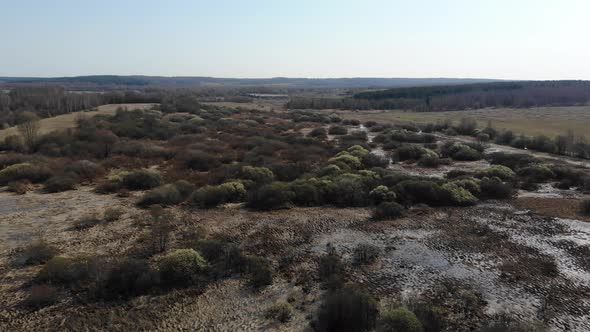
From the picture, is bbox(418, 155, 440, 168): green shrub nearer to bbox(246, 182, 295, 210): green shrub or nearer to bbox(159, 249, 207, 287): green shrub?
bbox(246, 182, 295, 210): green shrub

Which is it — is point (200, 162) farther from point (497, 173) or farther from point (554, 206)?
point (554, 206)

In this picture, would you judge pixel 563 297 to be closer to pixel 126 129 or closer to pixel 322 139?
pixel 322 139

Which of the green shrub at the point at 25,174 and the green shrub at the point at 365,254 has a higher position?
the green shrub at the point at 25,174

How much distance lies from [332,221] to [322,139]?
27195 millimetres

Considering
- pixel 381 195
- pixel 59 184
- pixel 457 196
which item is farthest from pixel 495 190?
pixel 59 184

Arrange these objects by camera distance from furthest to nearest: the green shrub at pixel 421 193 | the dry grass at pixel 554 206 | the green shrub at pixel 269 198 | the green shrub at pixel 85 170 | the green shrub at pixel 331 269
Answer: the green shrub at pixel 85 170 < the green shrub at pixel 421 193 < the green shrub at pixel 269 198 < the dry grass at pixel 554 206 < the green shrub at pixel 331 269

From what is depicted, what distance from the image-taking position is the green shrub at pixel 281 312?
403 inches

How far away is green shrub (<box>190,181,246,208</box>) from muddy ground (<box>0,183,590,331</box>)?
2.99 feet

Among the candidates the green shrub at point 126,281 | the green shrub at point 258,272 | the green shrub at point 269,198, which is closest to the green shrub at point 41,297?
the green shrub at point 126,281

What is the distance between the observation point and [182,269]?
479 inches

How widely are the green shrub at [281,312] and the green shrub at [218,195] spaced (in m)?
10.1

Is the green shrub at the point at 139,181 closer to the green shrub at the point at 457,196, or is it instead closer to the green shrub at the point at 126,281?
the green shrub at the point at 126,281

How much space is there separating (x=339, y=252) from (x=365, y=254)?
1043mm

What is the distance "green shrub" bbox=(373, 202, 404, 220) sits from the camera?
18444 mm
